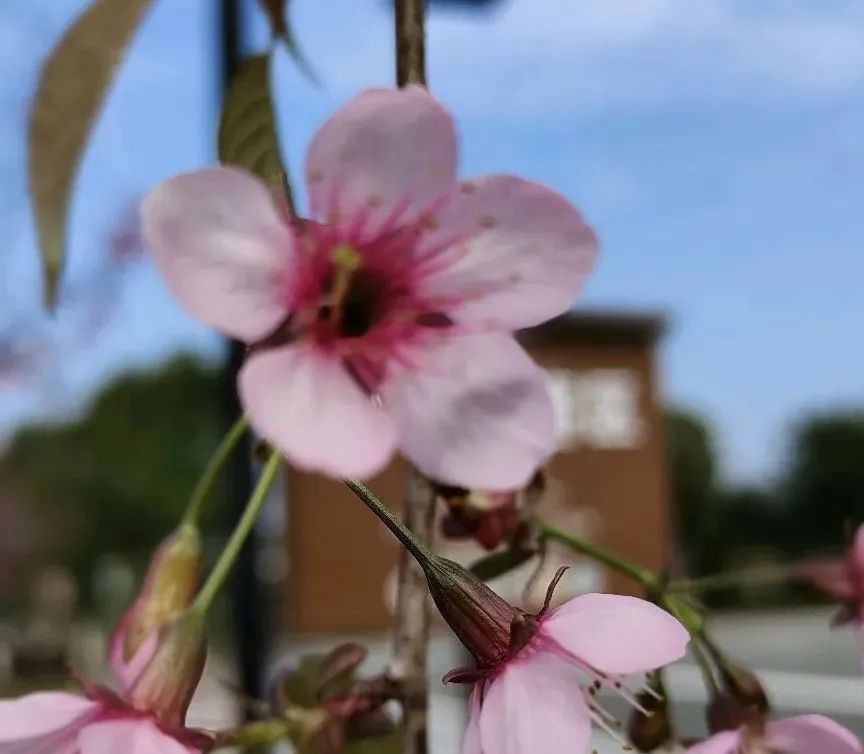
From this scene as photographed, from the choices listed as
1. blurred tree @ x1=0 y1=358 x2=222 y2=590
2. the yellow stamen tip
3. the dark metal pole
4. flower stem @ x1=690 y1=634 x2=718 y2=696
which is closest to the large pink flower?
the yellow stamen tip

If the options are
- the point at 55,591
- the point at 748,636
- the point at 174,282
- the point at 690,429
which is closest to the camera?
the point at 174,282

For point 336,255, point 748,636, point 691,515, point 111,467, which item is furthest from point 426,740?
point 111,467

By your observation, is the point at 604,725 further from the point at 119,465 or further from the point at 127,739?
the point at 119,465

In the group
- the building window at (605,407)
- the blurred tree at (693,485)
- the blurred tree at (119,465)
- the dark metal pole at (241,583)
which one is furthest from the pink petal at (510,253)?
the blurred tree at (693,485)

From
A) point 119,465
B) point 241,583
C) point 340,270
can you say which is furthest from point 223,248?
point 119,465

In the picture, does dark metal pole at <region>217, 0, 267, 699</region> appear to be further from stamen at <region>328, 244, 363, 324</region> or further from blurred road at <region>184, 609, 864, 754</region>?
stamen at <region>328, 244, 363, 324</region>

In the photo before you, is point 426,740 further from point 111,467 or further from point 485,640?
point 111,467

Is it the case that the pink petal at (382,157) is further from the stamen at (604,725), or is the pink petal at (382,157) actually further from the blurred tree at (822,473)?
the blurred tree at (822,473)

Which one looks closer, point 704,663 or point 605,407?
point 704,663
